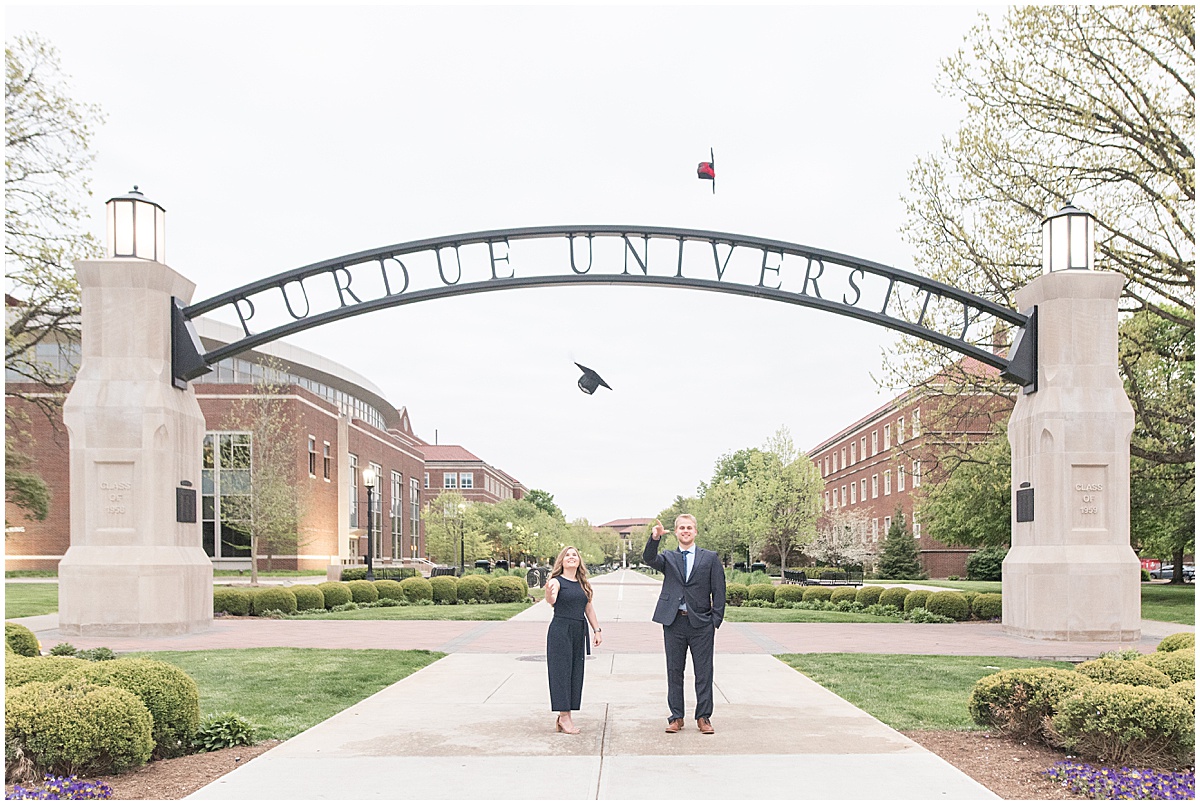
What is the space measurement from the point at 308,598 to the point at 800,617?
1120 centimetres

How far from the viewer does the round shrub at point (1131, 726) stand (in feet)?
23.1

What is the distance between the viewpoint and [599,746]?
313 inches

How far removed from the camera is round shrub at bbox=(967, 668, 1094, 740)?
7.89m

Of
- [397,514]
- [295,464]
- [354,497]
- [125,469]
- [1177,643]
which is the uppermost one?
[125,469]

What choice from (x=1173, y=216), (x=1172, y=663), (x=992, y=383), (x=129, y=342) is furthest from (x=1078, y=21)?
(x=129, y=342)

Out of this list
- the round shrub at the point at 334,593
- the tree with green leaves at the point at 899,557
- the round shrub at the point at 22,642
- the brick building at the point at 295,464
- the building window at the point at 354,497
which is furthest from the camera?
the building window at the point at 354,497

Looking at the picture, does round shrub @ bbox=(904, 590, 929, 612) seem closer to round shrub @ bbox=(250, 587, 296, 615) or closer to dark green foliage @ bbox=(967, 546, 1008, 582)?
round shrub @ bbox=(250, 587, 296, 615)

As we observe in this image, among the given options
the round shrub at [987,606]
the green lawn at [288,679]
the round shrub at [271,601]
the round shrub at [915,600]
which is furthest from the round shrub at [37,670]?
the round shrub at [915,600]

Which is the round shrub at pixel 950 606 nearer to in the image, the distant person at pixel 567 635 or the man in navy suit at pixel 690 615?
the man in navy suit at pixel 690 615

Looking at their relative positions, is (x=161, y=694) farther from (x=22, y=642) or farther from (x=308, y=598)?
(x=308, y=598)

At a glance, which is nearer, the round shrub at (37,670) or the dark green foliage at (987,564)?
the round shrub at (37,670)

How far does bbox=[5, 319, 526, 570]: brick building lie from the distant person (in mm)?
31713

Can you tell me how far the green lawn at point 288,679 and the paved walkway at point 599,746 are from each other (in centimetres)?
36

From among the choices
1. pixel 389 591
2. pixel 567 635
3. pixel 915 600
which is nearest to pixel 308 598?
pixel 389 591
